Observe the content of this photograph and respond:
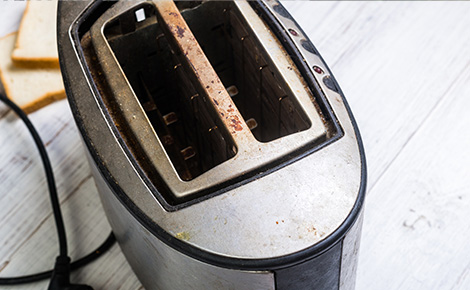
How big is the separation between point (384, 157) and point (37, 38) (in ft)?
1.95

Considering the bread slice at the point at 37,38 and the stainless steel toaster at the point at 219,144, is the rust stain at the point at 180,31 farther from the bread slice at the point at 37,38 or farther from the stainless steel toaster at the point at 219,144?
the bread slice at the point at 37,38

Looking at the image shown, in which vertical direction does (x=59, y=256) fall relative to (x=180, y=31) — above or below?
below

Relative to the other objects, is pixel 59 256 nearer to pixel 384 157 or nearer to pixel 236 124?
pixel 236 124

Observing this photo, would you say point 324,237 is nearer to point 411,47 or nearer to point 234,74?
point 234,74

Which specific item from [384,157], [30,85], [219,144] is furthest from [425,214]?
[30,85]

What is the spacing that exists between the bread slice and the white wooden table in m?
0.05

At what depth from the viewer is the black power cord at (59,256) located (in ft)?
2.76

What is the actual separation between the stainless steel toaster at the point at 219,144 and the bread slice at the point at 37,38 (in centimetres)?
33

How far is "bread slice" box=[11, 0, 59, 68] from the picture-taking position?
1.04 m

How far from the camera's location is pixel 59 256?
33.8 inches

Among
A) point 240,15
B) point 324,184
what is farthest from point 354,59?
point 324,184

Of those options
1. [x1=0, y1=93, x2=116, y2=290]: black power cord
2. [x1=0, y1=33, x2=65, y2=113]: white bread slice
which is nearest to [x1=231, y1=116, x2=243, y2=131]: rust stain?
[x1=0, y1=93, x2=116, y2=290]: black power cord

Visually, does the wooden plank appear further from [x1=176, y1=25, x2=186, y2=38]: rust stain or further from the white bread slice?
the white bread slice

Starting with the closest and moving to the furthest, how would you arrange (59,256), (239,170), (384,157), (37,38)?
1. (239,170)
2. (59,256)
3. (384,157)
4. (37,38)
